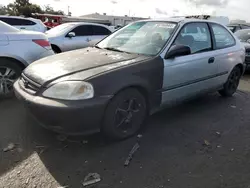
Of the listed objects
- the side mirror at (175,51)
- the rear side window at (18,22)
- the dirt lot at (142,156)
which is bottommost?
the dirt lot at (142,156)

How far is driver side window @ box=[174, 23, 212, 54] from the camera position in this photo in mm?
4145

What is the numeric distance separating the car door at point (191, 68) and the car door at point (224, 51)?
176 millimetres

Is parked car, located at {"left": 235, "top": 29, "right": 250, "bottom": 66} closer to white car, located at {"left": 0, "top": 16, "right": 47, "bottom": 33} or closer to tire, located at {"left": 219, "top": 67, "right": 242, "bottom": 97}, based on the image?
tire, located at {"left": 219, "top": 67, "right": 242, "bottom": 97}

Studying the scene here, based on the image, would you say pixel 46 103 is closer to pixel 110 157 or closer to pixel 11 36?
pixel 110 157

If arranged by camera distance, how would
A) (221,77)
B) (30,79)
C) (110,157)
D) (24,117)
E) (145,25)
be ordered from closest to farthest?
(110,157)
(30,79)
(24,117)
(145,25)
(221,77)

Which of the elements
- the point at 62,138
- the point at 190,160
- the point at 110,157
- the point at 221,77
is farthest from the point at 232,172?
the point at 221,77

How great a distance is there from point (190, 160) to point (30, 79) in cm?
218

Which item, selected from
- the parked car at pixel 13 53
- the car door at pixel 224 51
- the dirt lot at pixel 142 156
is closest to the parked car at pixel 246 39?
the car door at pixel 224 51

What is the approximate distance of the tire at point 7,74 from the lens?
4.59 m

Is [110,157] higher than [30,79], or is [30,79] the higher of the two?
[30,79]

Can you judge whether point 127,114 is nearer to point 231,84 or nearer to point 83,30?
point 231,84

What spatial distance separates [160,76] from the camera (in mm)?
3652

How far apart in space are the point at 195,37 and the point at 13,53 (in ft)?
10.2

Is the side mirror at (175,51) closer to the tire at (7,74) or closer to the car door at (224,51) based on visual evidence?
the car door at (224,51)
